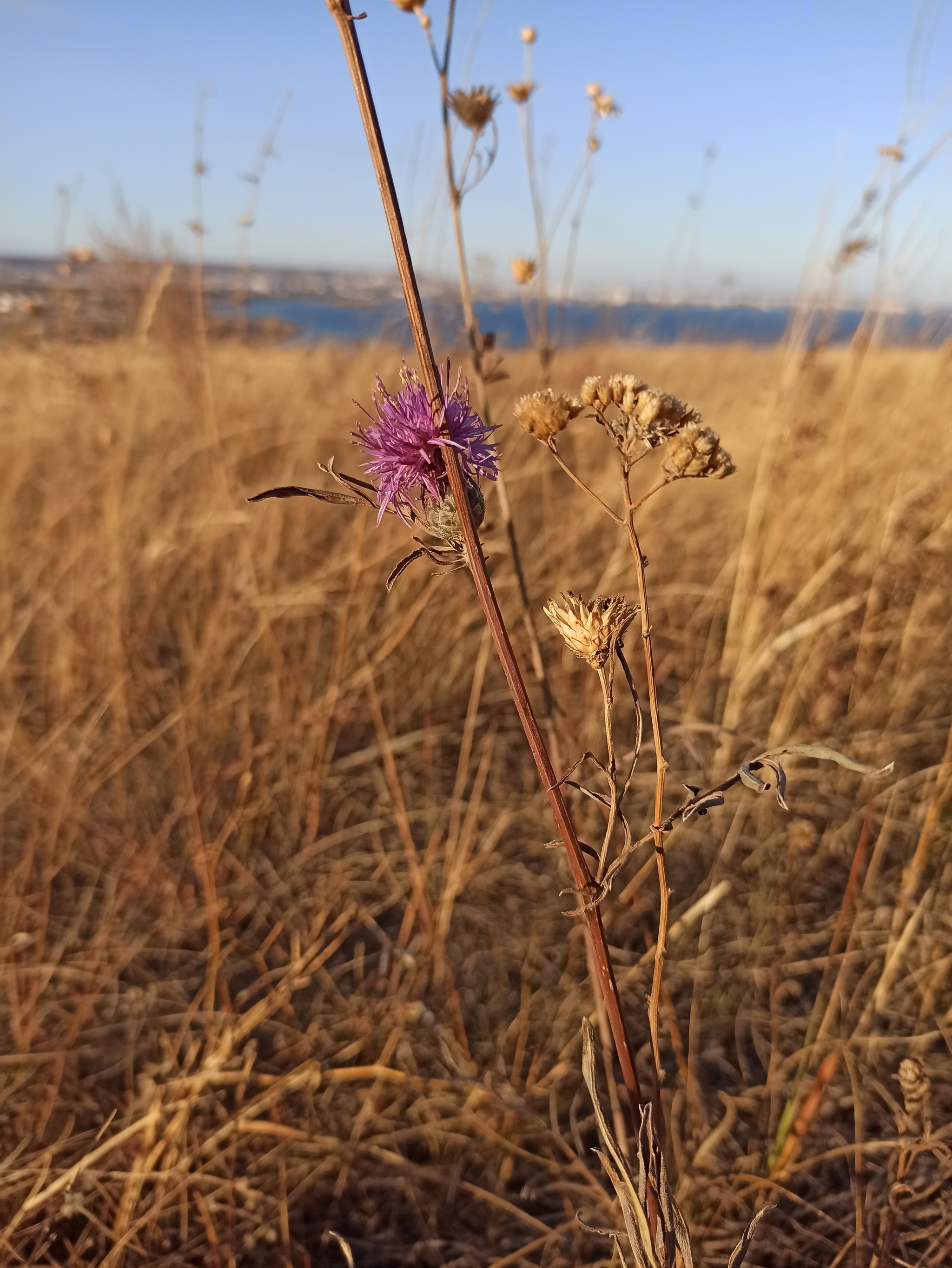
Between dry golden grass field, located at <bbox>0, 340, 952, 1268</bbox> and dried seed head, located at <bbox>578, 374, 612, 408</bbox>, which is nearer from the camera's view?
dried seed head, located at <bbox>578, 374, 612, 408</bbox>

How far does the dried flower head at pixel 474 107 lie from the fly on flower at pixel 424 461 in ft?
2.01

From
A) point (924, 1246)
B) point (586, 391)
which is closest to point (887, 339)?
point (586, 391)

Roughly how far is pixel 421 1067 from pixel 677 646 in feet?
4.49

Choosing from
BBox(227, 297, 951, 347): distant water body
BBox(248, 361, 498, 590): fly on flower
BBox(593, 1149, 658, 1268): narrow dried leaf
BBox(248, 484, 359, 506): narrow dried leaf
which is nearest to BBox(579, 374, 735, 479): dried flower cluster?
BBox(248, 361, 498, 590): fly on flower

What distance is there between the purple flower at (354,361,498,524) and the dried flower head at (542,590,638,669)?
120mm

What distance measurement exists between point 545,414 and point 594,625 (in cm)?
18

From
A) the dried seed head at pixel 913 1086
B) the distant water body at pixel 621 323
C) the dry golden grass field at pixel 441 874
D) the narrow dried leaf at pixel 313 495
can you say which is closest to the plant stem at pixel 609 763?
the narrow dried leaf at pixel 313 495

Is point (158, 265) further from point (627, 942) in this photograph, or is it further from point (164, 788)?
point (627, 942)

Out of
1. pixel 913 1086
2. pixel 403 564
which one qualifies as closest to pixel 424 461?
pixel 403 564

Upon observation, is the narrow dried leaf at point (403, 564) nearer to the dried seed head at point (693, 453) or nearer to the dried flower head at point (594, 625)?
the dried flower head at point (594, 625)

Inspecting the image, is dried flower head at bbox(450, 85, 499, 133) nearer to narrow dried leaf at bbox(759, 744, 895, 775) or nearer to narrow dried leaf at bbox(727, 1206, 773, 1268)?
narrow dried leaf at bbox(759, 744, 895, 775)

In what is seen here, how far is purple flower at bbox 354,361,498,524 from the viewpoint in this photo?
58 cm

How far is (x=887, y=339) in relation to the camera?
2.16m

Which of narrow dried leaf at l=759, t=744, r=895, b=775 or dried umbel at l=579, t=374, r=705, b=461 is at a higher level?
dried umbel at l=579, t=374, r=705, b=461
